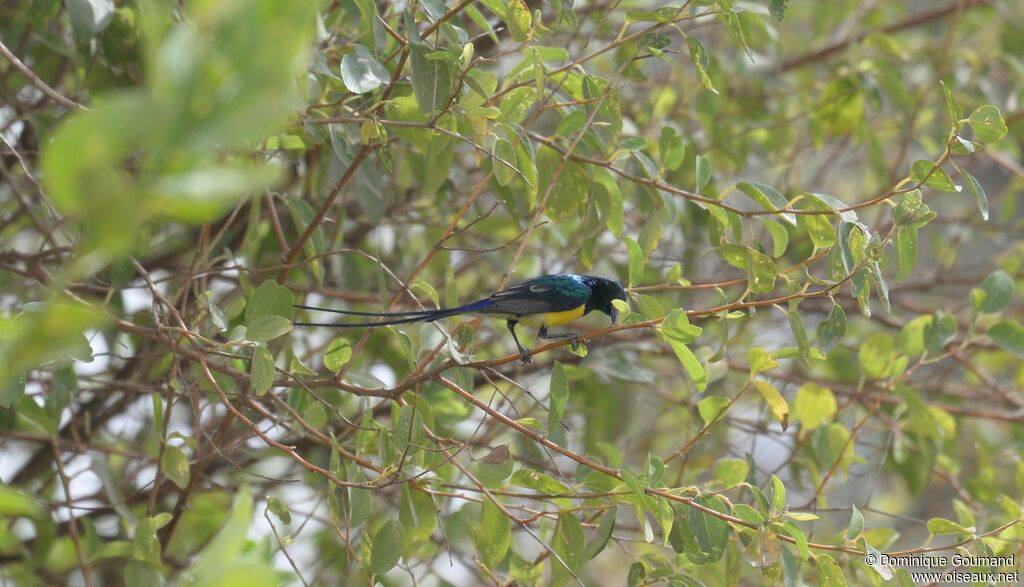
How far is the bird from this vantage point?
245cm

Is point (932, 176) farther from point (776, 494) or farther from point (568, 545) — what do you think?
point (568, 545)

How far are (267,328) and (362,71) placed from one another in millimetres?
553

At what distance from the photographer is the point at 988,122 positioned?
184 cm

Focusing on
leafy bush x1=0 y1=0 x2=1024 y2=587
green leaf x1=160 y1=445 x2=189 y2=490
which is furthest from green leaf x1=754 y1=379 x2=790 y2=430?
green leaf x1=160 y1=445 x2=189 y2=490

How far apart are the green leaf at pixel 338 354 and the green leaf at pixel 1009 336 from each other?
1846mm

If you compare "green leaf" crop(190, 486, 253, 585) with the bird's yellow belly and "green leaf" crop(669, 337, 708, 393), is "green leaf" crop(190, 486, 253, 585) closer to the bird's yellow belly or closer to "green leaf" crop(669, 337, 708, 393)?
"green leaf" crop(669, 337, 708, 393)

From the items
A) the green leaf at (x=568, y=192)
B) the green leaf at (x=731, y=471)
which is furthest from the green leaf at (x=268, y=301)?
the green leaf at (x=731, y=471)

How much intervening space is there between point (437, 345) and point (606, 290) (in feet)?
3.08

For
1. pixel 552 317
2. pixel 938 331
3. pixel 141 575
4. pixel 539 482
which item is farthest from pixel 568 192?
pixel 141 575

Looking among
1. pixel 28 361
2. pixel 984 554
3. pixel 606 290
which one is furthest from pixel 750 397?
pixel 28 361

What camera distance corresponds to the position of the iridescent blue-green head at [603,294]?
2.94 meters

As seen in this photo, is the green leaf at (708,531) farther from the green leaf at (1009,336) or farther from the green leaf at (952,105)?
the green leaf at (1009,336)

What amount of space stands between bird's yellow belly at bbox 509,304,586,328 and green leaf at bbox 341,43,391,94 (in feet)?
3.51

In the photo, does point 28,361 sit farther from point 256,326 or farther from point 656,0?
point 656,0
